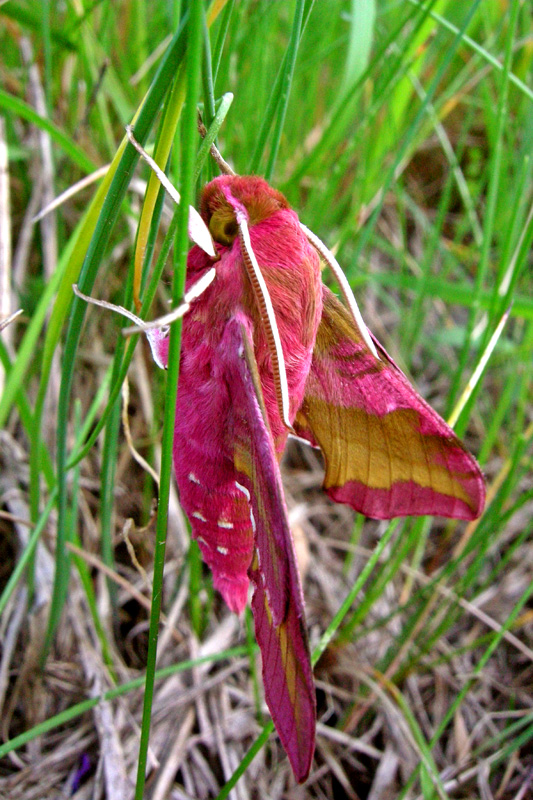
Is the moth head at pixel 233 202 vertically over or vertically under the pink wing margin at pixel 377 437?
over

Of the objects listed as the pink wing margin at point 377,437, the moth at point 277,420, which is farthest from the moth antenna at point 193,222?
the pink wing margin at point 377,437

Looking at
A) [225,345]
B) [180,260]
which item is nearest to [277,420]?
[225,345]

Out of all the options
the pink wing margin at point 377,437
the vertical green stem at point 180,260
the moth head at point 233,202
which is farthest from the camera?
the pink wing margin at point 377,437

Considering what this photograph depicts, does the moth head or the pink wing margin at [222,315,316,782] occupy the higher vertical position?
the moth head

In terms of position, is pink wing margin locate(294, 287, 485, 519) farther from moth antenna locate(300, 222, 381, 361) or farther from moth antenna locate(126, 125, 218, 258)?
moth antenna locate(126, 125, 218, 258)

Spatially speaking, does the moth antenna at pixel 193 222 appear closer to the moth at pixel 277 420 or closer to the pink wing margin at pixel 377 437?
the moth at pixel 277 420

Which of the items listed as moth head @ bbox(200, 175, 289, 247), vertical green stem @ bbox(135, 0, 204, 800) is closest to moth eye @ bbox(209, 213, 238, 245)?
moth head @ bbox(200, 175, 289, 247)

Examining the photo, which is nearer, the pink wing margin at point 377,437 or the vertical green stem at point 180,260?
the vertical green stem at point 180,260
